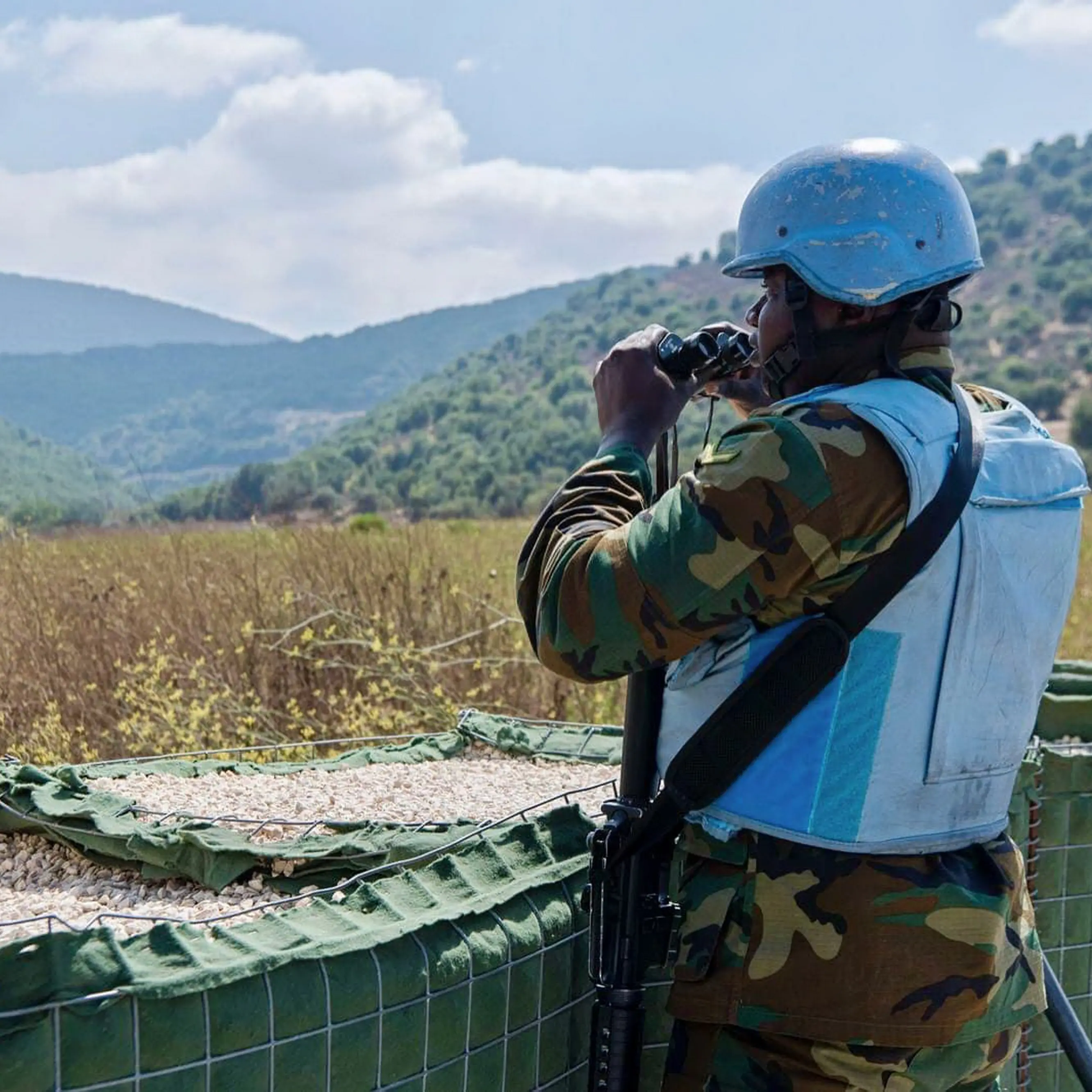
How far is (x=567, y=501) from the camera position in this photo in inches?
75.1

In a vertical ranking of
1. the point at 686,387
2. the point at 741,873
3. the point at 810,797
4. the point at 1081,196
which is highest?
the point at 1081,196

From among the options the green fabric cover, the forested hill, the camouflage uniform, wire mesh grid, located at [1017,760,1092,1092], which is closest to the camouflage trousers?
the camouflage uniform

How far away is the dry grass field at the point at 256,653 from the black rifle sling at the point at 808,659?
3972mm

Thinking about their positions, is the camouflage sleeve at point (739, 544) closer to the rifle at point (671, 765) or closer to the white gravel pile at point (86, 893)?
the rifle at point (671, 765)

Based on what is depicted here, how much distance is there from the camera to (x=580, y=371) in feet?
414

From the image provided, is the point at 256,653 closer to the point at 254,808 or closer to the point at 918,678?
the point at 254,808

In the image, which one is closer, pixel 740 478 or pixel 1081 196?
pixel 740 478

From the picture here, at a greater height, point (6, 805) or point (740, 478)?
point (740, 478)

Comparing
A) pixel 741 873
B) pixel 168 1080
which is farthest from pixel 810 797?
pixel 168 1080

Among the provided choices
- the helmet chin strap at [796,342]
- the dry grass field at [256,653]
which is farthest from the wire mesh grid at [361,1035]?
the dry grass field at [256,653]

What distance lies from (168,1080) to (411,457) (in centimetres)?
8547

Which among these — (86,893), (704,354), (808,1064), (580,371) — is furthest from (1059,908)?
(580,371)

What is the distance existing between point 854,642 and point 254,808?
1681 mm

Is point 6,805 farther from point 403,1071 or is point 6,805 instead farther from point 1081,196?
point 1081,196
